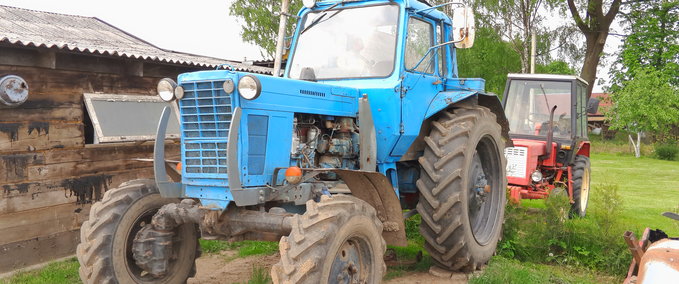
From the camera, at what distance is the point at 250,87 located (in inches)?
149

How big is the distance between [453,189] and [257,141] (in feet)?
6.33

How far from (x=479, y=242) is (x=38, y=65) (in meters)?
5.23

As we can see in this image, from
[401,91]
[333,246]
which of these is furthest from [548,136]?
[333,246]

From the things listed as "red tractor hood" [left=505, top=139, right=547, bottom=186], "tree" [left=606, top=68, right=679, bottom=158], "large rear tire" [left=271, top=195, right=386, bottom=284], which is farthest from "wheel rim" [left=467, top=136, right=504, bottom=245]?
"tree" [left=606, top=68, right=679, bottom=158]

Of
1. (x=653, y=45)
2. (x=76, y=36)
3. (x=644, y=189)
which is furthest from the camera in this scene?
(x=653, y=45)

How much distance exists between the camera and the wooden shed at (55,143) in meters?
5.92

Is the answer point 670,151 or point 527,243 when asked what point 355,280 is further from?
point 670,151

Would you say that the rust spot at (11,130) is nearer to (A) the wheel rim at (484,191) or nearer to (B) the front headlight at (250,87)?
(B) the front headlight at (250,87)

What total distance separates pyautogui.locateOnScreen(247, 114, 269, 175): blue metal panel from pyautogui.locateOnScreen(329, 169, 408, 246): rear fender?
0.78 meters

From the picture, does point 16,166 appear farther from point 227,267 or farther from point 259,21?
point 259,21

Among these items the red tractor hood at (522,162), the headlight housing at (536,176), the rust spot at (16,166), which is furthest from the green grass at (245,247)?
the headlight housing at (536,176)

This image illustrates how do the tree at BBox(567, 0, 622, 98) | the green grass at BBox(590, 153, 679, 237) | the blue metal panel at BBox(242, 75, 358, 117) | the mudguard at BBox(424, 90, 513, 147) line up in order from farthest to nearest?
the tree at BBox(567, 0, 622, 98) → the green grass at BBox(590, 153, 679, 237) → the mudguard at BBox(424, 90, 513, 147) → the blue metal panel at BBox(242, 75, 358, 117)

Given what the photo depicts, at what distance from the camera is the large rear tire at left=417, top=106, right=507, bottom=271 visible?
16.4 ft

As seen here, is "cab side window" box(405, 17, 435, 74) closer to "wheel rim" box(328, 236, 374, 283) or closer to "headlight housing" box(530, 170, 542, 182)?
"wheel rim" box(328, 236, 374, 283)
